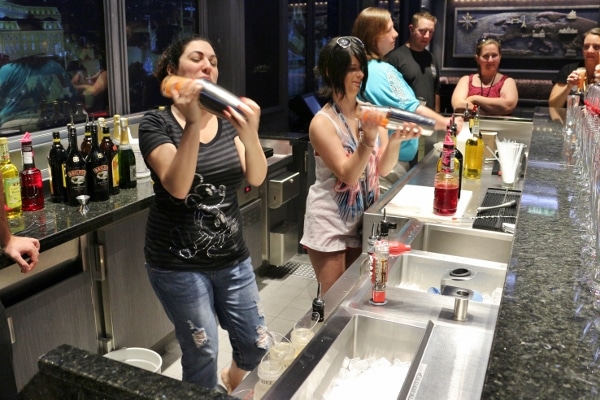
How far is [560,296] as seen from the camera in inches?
42.8

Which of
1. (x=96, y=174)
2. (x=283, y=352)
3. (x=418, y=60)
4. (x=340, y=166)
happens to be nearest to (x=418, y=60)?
(x=418, y=60)

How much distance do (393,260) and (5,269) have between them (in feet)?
4.74

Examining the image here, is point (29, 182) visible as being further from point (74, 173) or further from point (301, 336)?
point (301, 336)

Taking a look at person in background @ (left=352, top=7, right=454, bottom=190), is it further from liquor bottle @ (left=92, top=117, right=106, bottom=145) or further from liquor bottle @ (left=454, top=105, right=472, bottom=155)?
liquor bottle @ (left=92, top=117, right=106, bottom=145)

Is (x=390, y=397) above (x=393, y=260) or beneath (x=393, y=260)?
beneath

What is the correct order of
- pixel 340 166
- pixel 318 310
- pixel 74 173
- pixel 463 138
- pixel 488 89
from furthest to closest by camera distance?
pixel 488 89
pixel 463 138
pixel 74 173
pixel 340 166
pixel 318 310

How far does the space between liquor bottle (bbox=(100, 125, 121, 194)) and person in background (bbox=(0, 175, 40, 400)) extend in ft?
2.33

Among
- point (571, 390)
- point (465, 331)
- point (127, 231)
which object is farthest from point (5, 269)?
point (571, 390)

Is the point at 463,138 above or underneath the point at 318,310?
above

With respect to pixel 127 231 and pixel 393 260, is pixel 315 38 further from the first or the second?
pixel 393 260

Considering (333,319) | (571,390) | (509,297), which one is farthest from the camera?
(333,319)

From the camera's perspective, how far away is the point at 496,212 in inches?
94.0

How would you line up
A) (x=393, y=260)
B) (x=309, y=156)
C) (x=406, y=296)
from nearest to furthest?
(x=406, y=296)
(x=393, y=260)
(x=309, y=156)

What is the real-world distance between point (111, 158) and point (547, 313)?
230 cm
